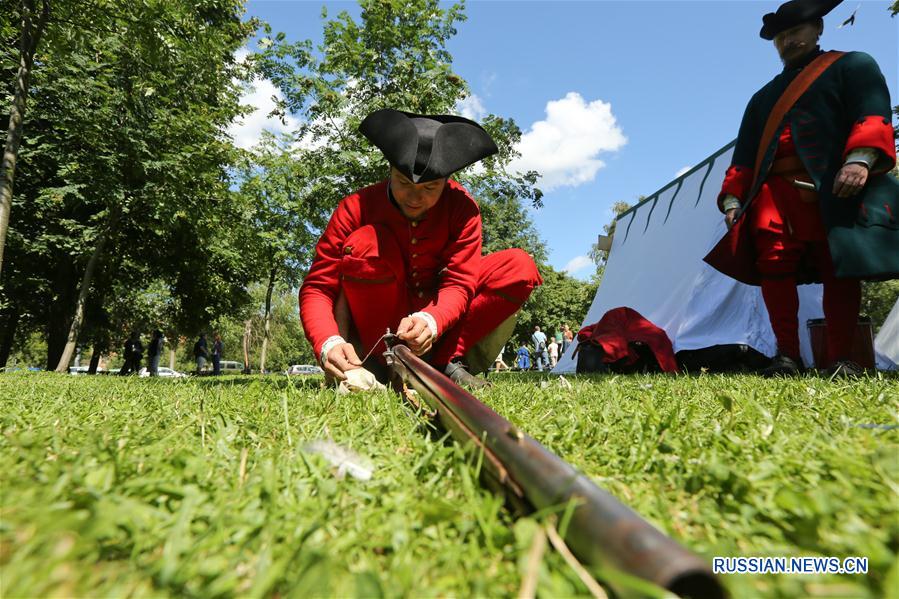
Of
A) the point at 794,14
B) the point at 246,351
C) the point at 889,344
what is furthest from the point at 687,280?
the point at 246,351

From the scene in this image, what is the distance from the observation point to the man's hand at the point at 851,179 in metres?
3.15

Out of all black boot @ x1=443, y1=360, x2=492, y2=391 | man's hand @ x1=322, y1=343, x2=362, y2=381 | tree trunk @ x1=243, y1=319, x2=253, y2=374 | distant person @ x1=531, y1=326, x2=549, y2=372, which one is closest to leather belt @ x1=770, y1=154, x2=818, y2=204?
black boot @ x1=443, y1=360, x2=492, y2=391

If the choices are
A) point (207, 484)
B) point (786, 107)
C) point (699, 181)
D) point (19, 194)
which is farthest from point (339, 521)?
point (19, 194)

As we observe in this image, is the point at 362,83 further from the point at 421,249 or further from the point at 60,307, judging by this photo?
the point at 60,307

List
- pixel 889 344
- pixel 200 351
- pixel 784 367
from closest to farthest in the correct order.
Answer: pixel 784 367
pixel 889 344
pixel 200 351

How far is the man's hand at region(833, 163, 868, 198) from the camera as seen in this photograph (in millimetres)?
3148

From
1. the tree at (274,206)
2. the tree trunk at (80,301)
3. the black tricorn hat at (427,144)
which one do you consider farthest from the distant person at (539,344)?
the black tricorn hat at (427,144)

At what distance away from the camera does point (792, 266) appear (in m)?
3.61

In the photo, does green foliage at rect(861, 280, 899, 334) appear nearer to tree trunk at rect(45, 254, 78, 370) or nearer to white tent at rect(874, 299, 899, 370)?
white tent at rect(874, 299, 899, 370)

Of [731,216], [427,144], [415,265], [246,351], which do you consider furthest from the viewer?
[246,351]

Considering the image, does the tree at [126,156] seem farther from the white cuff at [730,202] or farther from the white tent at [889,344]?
the white tent at [889,344]

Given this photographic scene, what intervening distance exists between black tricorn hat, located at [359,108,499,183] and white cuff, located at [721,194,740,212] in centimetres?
220

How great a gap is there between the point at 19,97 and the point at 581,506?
33.5 ft

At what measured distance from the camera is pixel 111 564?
678mm
